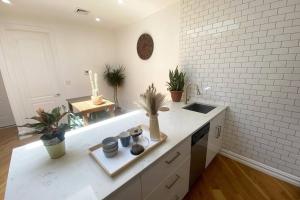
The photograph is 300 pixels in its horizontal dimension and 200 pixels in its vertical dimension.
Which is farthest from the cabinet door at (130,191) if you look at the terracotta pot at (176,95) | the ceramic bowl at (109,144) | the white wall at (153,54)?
the white wall at (153,54)

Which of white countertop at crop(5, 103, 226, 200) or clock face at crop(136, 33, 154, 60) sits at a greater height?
clock face at crop(136, 33, 154, 60)

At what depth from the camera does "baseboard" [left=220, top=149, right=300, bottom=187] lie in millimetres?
1657

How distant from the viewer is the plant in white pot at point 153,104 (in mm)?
1085

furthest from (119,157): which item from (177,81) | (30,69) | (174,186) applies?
(30,69)

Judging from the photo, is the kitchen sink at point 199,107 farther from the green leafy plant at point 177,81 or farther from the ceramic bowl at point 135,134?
the ceramic bowl at point 135,134

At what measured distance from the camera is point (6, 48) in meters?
2.76

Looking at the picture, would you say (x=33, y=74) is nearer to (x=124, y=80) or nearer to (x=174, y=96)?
(x=124, y=80)

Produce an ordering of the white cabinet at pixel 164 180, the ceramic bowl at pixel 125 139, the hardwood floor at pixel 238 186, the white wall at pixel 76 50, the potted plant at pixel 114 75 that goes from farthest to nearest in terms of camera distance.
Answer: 1. the potted plant at pixel 114 75
2. the white wall at pixel 76 50
3. the hardwood floor at pixel 238 186
4. the ceramic bowl at pixel 125 139
5. the white cabinet at pixel 164 180

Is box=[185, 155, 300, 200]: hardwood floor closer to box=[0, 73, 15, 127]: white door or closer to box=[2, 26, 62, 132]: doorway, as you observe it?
box=[2, 26, 62, 132]: doorway

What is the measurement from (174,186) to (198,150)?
459mm

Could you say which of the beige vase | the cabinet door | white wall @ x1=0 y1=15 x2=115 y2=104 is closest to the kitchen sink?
the cabinet door

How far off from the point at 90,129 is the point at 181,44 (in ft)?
6.38

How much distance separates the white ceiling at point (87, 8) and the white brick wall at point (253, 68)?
742mm

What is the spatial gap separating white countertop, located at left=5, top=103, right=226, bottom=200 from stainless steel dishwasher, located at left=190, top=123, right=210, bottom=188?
0.44ft
